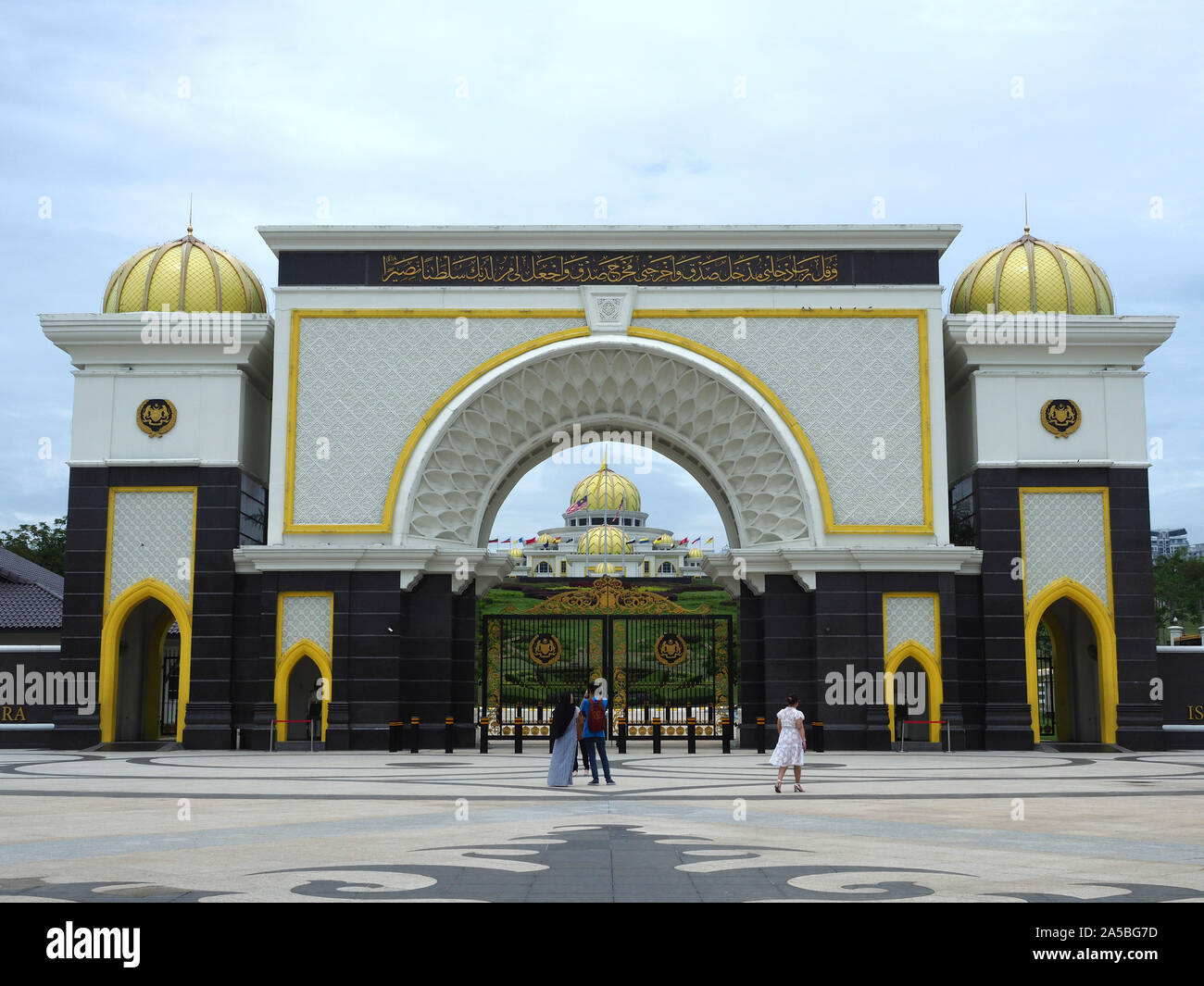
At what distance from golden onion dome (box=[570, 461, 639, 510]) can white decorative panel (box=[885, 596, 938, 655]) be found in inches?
2014

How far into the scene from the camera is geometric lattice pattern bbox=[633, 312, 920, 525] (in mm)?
25609

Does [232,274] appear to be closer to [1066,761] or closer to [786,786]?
[786,786]

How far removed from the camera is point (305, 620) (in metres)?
25.2

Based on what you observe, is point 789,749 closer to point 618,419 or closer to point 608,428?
point 618,419

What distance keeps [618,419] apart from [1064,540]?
9.70m

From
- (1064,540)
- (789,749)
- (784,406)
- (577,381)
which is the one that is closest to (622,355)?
(577,381)

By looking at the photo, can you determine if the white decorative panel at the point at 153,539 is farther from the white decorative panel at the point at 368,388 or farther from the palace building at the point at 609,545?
the palace building at the point at 609,545

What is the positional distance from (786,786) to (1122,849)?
22.9 ft

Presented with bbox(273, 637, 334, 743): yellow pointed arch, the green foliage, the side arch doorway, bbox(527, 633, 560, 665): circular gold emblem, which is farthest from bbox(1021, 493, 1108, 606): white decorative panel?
the green foliage

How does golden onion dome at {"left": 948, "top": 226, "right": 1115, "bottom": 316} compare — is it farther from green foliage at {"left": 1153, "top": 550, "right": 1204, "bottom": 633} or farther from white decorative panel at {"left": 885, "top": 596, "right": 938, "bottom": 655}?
green foliage at {"left": 1153, "top": 550, "right": 1204, "bottom": 633}

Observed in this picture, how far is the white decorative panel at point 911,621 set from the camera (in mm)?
25016
